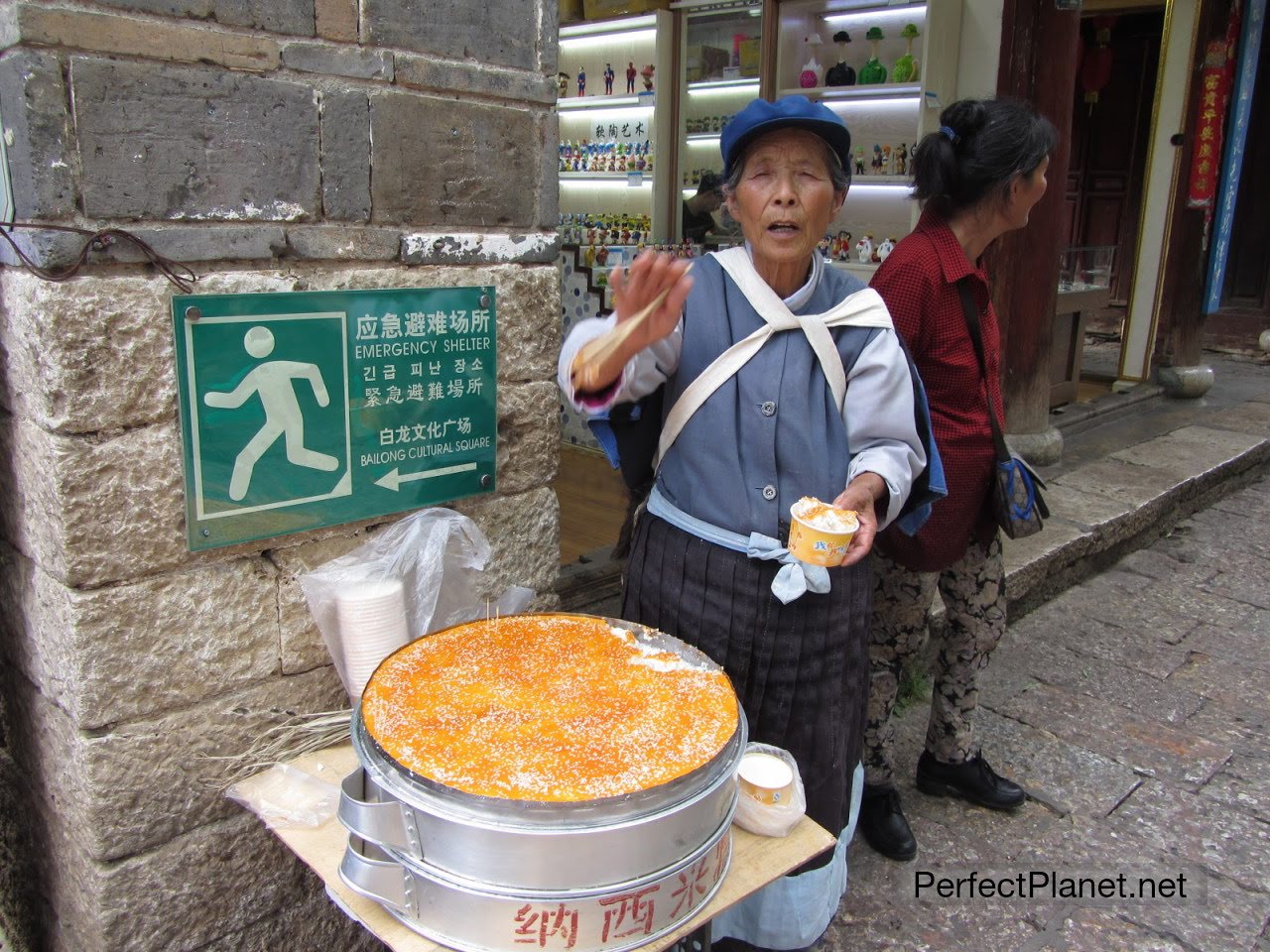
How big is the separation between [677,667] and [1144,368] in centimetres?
822

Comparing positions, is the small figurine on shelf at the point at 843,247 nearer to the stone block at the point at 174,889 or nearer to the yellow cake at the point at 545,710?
the yellow cake at the point at 545,710

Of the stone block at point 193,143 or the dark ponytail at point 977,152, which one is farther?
the dark ponytail at point 977,152

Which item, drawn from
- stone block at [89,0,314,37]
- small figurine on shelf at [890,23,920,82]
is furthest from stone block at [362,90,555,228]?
small figurine on shelf at [890,23,920,82]

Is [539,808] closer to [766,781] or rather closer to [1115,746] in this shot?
[766,781]

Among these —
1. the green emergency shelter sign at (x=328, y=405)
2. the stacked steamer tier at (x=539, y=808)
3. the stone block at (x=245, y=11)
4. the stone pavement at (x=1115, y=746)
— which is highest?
the stone block at (x=245, y=11)

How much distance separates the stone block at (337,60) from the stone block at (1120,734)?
3.27 m

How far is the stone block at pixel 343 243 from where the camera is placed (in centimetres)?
188

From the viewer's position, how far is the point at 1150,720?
12.3 ft

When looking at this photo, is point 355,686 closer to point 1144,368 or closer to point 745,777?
point 745,777

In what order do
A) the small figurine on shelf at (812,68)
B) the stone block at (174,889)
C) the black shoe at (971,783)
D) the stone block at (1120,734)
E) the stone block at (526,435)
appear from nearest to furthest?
1. the stone block at (174,889)
2. the stone block at (526,435)
3. the black shoe at (971,783)
4. the stone block at (1120,734)
5. the small figurine on shelf at (812,68)

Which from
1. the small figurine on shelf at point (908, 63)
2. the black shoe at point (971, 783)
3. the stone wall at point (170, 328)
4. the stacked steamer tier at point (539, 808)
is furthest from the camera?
the small figurine on shelf at point (908, 63)

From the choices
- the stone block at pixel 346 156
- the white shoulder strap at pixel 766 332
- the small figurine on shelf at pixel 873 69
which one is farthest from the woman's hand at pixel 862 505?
the small figurine on shelf at pixel 873 69

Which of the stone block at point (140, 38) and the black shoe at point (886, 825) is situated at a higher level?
the stone block at point (140, 38)

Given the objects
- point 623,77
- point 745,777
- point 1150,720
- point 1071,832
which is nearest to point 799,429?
point 745,777
